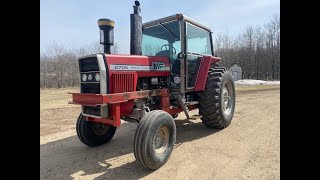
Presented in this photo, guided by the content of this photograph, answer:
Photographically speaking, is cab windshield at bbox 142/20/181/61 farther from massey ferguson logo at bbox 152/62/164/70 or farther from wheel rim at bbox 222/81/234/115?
wheel rim at bbox 222/81/234/115

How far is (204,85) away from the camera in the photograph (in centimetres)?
527

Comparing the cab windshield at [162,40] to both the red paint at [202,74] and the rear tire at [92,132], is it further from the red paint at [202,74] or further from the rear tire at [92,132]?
the rear tire at [92,132]

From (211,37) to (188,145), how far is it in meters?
3.07

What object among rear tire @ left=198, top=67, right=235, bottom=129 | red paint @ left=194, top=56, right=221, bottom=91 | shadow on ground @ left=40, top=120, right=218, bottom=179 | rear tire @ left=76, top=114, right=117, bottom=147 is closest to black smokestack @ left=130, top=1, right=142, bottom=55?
red paint @ left=194, top=56, right=221, bottom=91

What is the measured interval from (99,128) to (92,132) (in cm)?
18

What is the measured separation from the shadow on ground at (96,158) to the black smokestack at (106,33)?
1.86 meters

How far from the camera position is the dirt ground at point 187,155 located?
3.51m

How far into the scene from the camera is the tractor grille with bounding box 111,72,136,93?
397 centimetres
